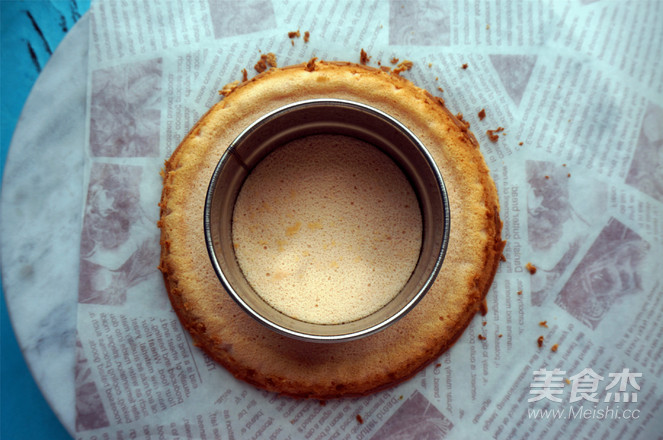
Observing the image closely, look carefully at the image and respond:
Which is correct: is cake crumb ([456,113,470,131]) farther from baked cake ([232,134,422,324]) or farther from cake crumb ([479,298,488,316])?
cake crumb ([479,298,488,316])

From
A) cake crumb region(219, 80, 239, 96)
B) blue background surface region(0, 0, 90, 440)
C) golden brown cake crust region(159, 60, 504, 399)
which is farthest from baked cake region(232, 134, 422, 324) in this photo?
blue background surface region(0, 0, 90, 440)

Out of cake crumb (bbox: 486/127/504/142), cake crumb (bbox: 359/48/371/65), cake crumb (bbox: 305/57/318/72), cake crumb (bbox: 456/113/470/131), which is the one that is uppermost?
cake crumb (bbox: 486/127/504/142)

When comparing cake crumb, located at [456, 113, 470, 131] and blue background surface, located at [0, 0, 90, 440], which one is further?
blue background surface, located at [0, 0, 90, 440]

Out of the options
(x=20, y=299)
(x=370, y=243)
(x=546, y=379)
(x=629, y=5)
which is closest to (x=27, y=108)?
(x=20, y=299)

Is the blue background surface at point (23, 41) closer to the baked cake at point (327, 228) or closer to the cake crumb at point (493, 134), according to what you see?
the baked cake at point (327, 228)

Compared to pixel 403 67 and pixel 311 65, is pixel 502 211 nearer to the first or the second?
pixel 403 67

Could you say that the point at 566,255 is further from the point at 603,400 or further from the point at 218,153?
the point at 218,153
